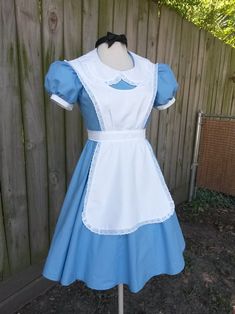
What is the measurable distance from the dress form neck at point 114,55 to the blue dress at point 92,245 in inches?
3.8

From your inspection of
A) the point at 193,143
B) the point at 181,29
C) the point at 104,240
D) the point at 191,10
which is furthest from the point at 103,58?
the point at 191,10

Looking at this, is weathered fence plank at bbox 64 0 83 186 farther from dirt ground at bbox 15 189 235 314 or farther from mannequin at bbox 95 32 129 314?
dirt ground at bbox 15 189 235 314

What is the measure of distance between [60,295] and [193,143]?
2039 millimetres

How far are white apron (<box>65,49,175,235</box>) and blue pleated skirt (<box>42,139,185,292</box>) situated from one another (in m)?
0.04

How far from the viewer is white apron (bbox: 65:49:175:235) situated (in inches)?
42.8

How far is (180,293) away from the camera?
6.04 ft

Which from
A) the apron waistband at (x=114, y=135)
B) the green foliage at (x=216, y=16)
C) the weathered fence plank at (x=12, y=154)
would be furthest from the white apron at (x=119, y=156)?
the green foliage at (x=216, y=16)

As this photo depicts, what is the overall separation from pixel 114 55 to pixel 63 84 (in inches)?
10.6

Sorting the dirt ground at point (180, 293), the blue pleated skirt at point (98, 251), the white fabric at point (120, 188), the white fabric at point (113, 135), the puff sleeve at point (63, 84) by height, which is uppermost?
the puff sleeve at point (63, 84)

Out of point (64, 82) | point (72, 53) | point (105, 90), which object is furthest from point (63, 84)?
point (72, 53)

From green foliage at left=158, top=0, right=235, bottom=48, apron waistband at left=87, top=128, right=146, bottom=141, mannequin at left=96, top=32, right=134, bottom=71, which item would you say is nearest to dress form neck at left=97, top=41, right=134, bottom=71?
mannequin at left=96, top=32, right=134, bottom=71

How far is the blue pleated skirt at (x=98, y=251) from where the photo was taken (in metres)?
1.11

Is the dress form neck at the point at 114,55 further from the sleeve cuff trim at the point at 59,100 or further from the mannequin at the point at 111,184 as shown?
the sleeve cuff trim at the point at 59,100

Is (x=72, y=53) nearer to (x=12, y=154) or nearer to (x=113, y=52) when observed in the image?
(x=113, y=52)
